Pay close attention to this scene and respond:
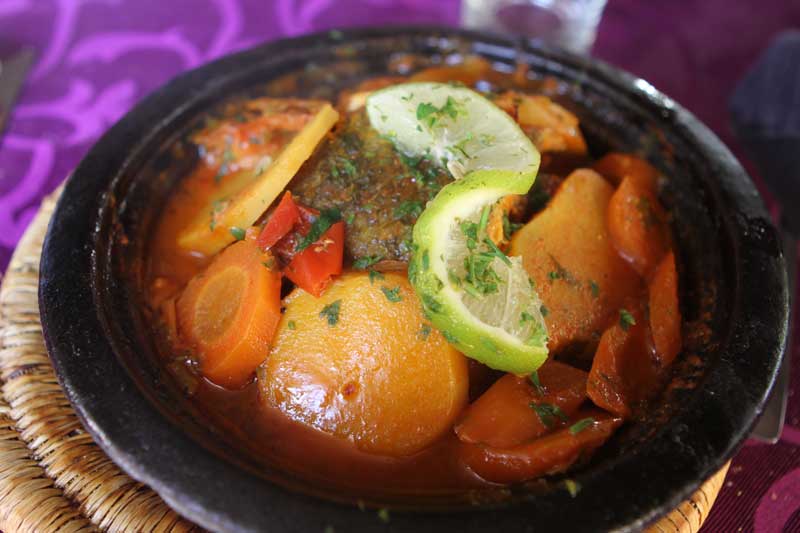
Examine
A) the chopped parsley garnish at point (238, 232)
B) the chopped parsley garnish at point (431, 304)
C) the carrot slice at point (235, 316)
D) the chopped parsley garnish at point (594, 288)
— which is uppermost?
the chopped parsley garnish at point (431, 304)

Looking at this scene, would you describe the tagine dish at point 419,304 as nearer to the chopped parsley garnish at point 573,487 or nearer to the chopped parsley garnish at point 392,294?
the chopped parsley garnish at point 392,294

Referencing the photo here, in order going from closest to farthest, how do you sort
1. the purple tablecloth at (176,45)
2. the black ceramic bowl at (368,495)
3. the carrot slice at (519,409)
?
1. the black ceramic bowl at (368,495)
2. the carrot slice at (519,409)
3. the purple tablecloth at (176,45)

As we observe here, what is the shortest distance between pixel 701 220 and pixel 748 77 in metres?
1.58

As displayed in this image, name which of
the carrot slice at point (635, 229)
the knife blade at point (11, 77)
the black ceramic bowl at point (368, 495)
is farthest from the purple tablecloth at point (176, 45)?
the carrot slice at point (635, 229)

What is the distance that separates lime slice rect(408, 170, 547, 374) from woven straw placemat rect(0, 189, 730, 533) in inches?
21.1

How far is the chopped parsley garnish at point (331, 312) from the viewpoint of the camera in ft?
5.54

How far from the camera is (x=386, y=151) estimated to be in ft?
6.23

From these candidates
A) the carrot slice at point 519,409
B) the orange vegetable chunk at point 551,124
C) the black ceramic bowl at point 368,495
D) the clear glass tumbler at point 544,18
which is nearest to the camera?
the black ceramic bowl at point 368,495

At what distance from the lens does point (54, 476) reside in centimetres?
158

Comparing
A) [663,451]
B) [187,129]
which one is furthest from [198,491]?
[187,129]

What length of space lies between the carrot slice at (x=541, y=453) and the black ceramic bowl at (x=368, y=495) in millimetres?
52

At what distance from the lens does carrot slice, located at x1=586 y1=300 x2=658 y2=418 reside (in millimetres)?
1648

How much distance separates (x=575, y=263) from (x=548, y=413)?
0.47 m

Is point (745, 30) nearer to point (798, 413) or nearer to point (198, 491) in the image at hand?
point (798, 413)
